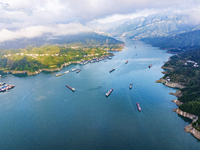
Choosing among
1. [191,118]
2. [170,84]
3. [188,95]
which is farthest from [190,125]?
[170,84]

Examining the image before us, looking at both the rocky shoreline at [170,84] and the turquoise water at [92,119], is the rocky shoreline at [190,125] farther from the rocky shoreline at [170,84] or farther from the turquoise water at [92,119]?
the rocky shoreline at [170,84]

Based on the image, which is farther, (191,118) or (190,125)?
(191,118)

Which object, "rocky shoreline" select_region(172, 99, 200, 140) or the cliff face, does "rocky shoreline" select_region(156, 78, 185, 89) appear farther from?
the cliff face

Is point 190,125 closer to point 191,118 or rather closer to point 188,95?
point 191,118

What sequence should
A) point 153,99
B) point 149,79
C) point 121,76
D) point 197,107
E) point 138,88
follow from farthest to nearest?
point 121,76 → point 149,79 → point 138,88 → point 153,99 → point 197,107

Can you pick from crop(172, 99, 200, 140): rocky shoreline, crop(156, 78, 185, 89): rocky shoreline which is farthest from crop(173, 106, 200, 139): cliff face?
crop(156, 78, 185, 89): rocky shoreline

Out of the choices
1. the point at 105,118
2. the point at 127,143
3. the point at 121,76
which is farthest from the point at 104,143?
the point at 121,76

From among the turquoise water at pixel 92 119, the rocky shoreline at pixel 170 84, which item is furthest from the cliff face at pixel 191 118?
the rocky shoreline at pixel 170 84

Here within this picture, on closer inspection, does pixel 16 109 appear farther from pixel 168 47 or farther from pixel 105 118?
pixel 168 47
